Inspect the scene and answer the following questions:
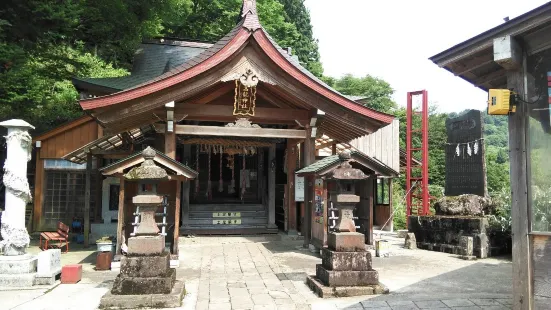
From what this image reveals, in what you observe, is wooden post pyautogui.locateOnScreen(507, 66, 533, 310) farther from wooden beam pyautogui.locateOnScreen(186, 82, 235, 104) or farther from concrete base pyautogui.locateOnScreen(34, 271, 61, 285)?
concrete base pyautogui.locateOnScreen(34, 271, 61, 285)

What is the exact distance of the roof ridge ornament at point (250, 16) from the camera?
1022 cm

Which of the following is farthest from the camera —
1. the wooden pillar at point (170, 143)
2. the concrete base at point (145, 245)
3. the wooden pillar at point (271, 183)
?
the wooden pillar at point (271, 183)

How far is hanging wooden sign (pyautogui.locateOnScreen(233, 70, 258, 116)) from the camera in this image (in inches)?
409

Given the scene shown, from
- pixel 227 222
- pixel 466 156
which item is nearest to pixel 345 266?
pixel 466 156

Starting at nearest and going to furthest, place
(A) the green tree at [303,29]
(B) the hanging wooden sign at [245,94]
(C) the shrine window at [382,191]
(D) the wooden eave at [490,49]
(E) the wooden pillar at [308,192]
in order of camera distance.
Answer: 1. (D) the wooden eave at [490,49]
2. (B) the hanging wooden sign at [245,94]
3. (E) the wooden pillar at [308,192]
4. (C) the shrine window at [382,191]
5. (A) the green tree at [303,29]

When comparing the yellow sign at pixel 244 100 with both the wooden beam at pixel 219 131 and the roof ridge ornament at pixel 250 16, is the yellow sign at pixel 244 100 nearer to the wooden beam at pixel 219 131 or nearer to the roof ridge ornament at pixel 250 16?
the wooden beam at pixel 219 131

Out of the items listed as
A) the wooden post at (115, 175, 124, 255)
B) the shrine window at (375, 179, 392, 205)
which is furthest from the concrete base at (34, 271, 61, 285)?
the shrine window at (375, 179, 392, 205)

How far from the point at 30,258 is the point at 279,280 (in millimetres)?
5114

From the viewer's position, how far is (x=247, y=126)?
440 inches

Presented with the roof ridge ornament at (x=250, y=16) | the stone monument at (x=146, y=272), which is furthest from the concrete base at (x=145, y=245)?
the roof ridge ornament at (x=250, y=16)

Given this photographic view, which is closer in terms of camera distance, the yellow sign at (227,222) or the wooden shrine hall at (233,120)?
the wooden shrine hall at (233,120)

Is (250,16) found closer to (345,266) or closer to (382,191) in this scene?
(345,266)

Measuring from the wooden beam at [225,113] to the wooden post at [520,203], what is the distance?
23.5ft

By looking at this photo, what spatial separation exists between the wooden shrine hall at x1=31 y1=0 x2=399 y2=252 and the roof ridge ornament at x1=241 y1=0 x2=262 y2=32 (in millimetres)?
28
